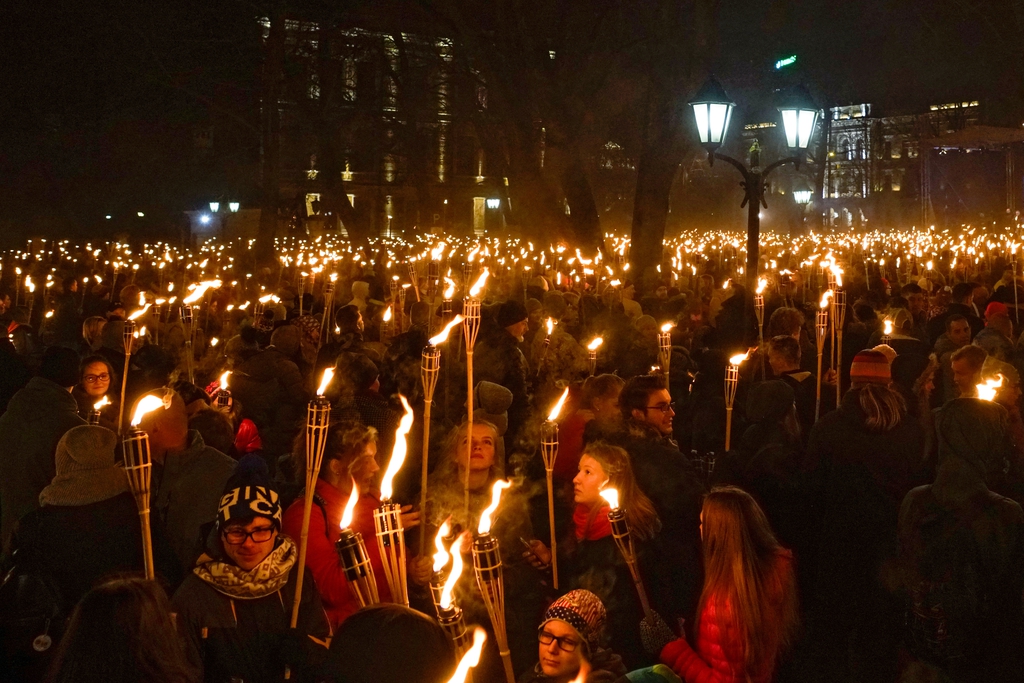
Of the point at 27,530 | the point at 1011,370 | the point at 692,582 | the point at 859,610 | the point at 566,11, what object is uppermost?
the point at 566,11

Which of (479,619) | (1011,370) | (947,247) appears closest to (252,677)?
(479,619)

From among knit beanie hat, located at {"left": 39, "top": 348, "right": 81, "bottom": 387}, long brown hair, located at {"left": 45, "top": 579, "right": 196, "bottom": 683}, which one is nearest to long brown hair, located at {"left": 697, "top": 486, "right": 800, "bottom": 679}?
long brown hair, located at {"left": 45, "top": 579, "right": 196, "bottom": 683}

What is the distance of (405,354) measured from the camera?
19.4 feet

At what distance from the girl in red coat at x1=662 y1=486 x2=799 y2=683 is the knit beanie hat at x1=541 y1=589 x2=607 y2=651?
1.43ft

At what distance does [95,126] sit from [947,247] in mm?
34102

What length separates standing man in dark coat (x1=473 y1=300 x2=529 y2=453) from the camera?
239 inches

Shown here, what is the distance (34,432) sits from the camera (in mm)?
4926

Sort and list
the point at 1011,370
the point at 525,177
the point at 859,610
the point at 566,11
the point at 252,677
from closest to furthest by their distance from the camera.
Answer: the point at 252,677, the point at 859,610, the point at 1011,370, the point at 566,11, the point at 525,177

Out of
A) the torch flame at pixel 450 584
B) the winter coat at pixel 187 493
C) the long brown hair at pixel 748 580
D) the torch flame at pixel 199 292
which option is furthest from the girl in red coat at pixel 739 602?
the torch flame at pixel 199 292

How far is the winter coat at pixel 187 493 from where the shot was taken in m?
4.21

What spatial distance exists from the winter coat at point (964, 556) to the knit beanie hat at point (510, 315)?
2934mm

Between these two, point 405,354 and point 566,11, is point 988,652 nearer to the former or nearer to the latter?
point 405,354

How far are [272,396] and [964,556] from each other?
14.3ft

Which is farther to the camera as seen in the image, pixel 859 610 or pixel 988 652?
pixel 859 610
